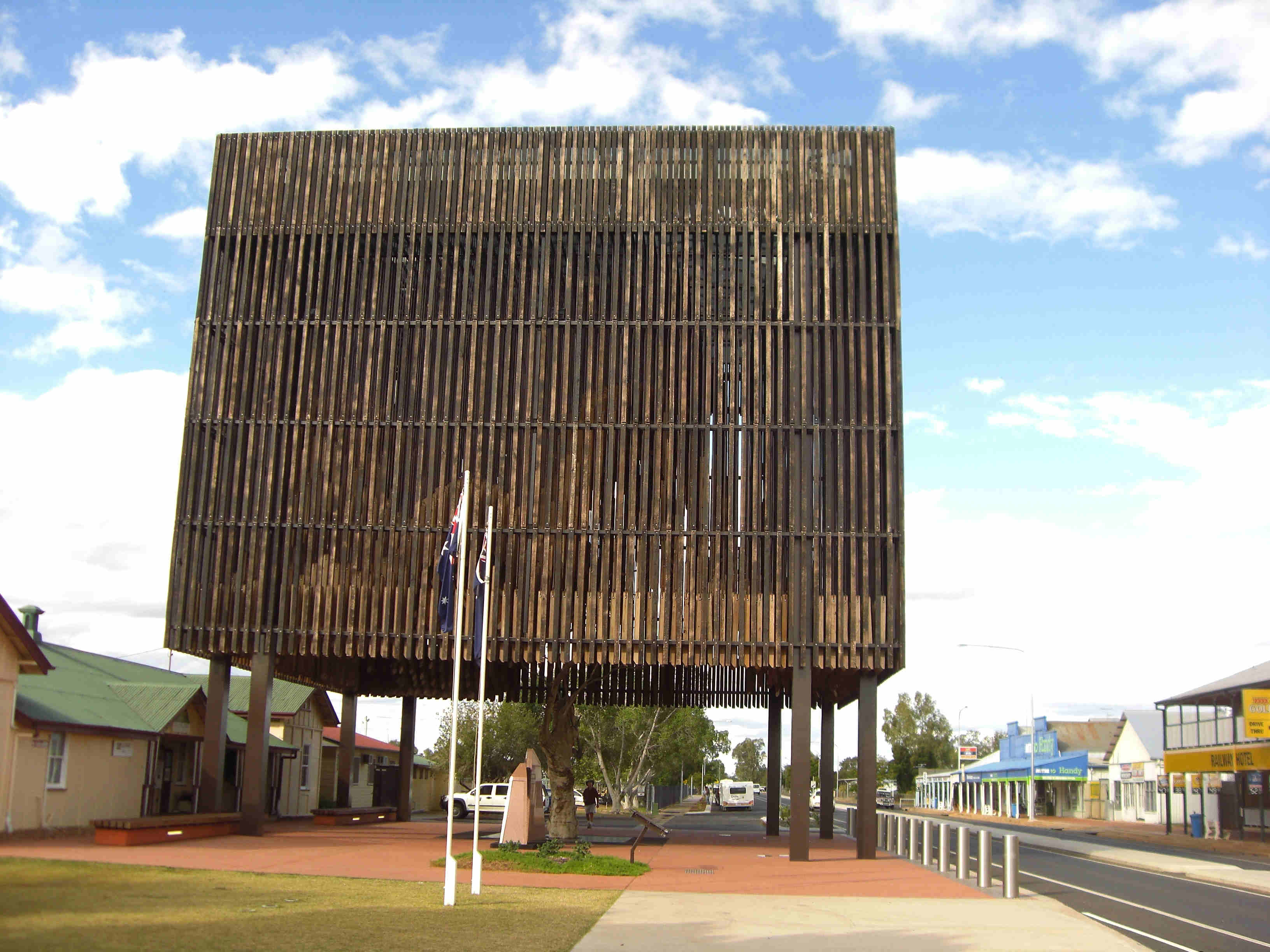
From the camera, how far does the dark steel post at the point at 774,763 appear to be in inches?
1539

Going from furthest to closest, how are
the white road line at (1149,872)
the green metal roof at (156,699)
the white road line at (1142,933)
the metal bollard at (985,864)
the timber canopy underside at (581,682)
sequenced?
the timber canopy underside at (581,682)
the green metal roof at (156,699)
the white road line at (1149,872)
the metal bollard at (985,864)
the white road line at (1142,933)

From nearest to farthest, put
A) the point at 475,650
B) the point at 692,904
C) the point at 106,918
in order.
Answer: the point at 106,918 → the point at 692,904 → the point at 475,650

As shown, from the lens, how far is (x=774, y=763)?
39.8 meters

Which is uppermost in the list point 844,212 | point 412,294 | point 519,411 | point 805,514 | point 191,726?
point 844,212

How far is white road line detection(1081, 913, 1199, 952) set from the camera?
16062 mm

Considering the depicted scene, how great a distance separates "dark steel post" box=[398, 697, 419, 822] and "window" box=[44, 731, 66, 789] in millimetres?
12934

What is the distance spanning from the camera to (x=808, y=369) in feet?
102

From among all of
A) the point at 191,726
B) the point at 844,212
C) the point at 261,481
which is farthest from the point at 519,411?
the point at 191,726

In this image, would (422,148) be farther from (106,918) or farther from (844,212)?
(106,918)

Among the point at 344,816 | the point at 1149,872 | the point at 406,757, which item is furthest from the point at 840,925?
the point at 406,757

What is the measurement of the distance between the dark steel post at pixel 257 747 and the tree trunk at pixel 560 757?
298 inches

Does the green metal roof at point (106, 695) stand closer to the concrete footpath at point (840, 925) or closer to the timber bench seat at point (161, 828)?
the timber bench seat at point (161, 828)

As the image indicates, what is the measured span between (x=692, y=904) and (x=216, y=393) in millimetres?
20062

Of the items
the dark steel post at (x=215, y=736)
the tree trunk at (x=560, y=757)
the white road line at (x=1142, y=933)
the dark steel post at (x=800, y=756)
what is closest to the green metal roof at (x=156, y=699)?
the dark steel post at (x=215, y=736)
